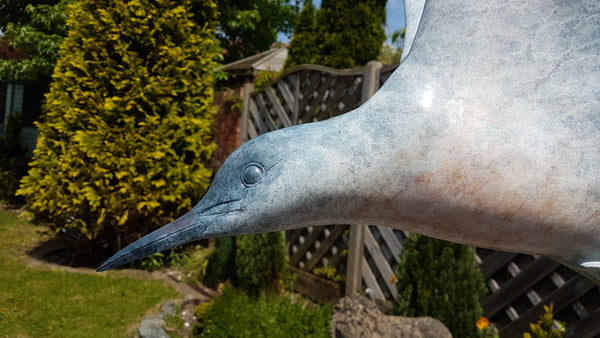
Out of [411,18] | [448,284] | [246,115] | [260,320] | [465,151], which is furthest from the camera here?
[246,115]

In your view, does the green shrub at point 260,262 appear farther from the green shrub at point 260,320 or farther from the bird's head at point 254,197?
the bird's head at point 254,197

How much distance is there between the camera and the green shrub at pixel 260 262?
4.20 metres

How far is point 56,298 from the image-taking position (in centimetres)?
264

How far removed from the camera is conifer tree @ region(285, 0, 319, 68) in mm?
6293

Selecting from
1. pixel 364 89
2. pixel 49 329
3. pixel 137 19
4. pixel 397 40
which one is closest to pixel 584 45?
pixel 49 329

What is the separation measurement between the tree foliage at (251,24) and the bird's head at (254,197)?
590 cm

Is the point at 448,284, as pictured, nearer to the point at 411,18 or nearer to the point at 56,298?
the point at 411,18

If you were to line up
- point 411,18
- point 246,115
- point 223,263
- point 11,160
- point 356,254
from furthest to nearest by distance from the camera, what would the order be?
1. point 246,115
2. point 223,263
3. point 356,254
4. point 11,160
5. point 411,18

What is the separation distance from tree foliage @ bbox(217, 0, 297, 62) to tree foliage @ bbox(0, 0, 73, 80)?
13.6 feet

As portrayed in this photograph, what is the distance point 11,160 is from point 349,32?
4239 millimetres

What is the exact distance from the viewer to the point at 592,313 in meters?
2.61

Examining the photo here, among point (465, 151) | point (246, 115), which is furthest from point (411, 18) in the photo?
point (246, 115)

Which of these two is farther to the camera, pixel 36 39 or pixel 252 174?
pixel 36 39

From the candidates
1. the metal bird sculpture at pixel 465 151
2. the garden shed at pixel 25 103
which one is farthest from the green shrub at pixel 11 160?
the metal bird sculpture at pixel 465 151
